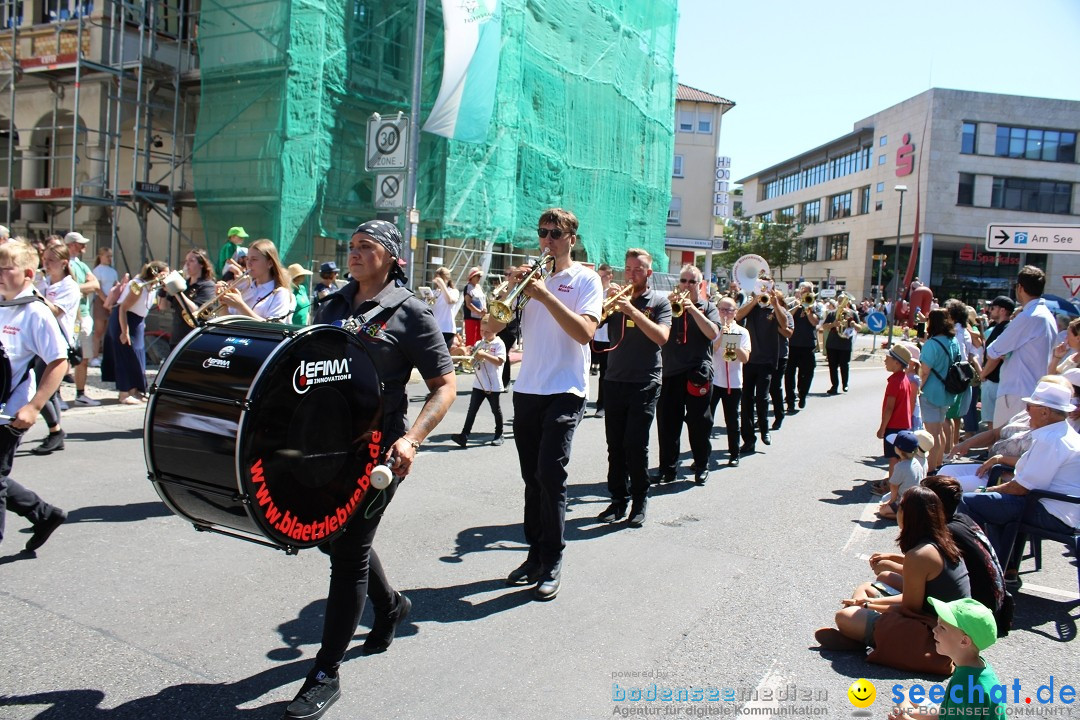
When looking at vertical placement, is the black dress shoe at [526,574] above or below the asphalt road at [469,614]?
above

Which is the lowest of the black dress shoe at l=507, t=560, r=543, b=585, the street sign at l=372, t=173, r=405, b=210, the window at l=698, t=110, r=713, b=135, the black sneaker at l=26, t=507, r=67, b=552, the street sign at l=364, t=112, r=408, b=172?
the black dress shoe at l=507, t=560, r=543, b=585

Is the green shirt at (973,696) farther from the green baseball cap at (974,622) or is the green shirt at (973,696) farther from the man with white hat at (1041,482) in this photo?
the man with white hat at (1041,482)

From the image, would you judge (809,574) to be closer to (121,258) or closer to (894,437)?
(894,437)

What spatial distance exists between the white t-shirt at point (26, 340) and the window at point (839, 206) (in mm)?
67986

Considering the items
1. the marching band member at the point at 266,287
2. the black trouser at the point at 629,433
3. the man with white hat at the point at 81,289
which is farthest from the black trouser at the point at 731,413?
the man with white hat at the point at 81,289

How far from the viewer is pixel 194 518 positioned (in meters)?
3.03

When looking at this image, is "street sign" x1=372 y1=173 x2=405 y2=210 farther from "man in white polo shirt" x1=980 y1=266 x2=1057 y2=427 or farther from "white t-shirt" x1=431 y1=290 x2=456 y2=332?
"man in white polo shirt" x1=980 y1=266 x2=1057 y2=427

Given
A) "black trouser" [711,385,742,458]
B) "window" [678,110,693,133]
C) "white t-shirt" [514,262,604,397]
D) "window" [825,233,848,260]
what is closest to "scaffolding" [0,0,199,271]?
"black trouser" [711,385,742,458]

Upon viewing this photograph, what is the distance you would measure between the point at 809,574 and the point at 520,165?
688 inches

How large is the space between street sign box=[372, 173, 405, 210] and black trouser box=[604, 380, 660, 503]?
915 centimetres

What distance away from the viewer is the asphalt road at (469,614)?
3.34 metres

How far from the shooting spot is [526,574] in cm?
470

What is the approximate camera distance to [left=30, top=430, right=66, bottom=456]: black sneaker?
7180 mm

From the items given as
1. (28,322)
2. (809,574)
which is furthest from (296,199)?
(809,574)
